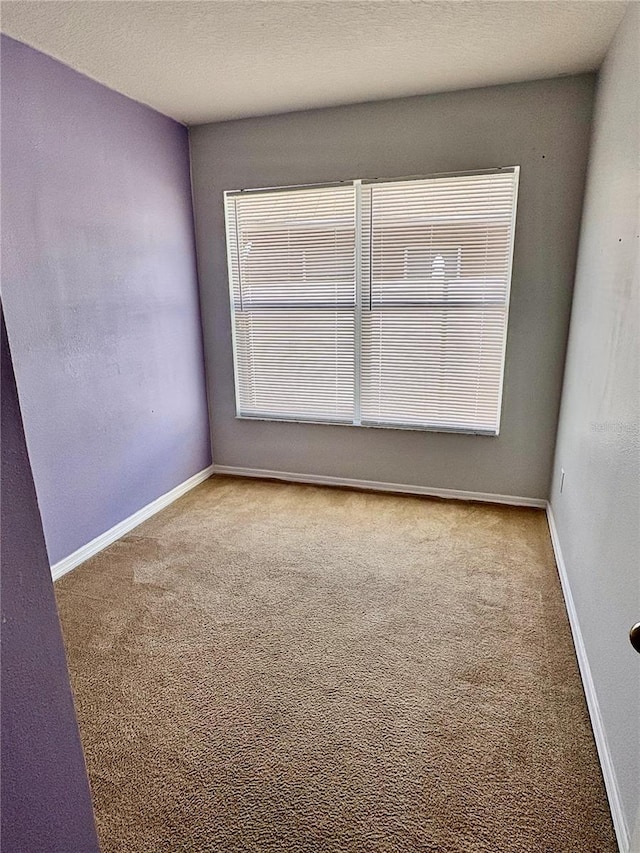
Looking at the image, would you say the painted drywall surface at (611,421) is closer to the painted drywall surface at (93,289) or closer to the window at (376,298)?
the window at (376,298)

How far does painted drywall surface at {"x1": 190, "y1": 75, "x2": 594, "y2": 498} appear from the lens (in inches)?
113

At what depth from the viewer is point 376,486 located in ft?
12.1

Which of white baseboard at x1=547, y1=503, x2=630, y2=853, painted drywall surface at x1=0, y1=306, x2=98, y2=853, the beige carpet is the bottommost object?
the beige carpet

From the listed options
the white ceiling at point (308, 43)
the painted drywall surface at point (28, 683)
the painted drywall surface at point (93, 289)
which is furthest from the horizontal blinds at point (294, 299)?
the painted drywall surface at point (28, 683)

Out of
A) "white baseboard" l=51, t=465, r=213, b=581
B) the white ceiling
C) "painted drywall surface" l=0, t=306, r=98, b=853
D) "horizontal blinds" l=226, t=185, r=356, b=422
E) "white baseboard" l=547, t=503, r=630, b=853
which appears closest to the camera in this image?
"painted drywall surface" l=0, t=306, r=98, b=853

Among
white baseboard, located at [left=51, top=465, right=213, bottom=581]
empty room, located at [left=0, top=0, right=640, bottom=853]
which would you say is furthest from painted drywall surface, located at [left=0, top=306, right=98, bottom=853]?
white baseboard, located at [left=51, top=465, right=213, bottom=581]

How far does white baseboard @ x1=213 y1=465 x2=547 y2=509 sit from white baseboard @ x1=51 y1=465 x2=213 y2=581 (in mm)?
310

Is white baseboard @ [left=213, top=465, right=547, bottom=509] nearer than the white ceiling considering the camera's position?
No

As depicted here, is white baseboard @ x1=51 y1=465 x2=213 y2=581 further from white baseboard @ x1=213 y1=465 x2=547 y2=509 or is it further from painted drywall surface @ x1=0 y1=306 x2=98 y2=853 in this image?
painted drywall surface @ x1=0 y1=306 x2=98 y2=853

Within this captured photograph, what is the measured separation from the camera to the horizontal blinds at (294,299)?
3.37 meters

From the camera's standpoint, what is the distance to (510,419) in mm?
3266

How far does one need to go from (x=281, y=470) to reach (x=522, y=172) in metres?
2.57

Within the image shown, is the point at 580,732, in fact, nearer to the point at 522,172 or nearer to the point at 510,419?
the point at 510,419

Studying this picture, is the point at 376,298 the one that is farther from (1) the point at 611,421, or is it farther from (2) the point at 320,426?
(1) the point at 611,421
